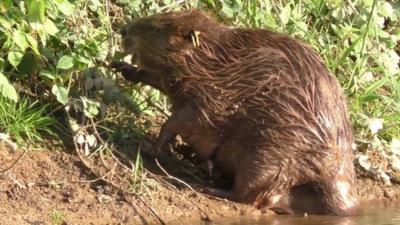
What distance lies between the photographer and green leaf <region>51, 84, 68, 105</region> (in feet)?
16.0

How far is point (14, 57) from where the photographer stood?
4.86 meters

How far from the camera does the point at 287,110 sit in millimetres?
4773

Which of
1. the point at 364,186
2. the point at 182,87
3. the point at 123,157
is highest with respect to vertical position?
the point at 182,87

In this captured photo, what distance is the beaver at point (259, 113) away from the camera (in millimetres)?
4762

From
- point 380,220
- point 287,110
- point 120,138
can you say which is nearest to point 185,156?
point 120,138

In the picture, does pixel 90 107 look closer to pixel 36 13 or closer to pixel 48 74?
pixel 48 74

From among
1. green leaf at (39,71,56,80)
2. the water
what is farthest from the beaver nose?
the water

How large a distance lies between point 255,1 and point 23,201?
2.07 m

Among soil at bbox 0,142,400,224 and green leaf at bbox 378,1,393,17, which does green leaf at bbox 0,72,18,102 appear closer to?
soil at bbox 0,142,400,224

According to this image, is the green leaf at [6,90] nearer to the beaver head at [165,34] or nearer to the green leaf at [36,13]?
the green leaf at [36,13]

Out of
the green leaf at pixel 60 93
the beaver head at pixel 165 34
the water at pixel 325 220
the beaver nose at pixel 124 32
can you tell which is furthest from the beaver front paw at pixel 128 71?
the water at pixel 325 220

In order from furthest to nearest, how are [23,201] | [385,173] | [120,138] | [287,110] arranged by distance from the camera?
[385,173] → [120,138] → [287,110] → [23,201]

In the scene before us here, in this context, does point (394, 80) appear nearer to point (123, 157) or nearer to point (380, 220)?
point (380, 220)

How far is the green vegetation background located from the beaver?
1.17ft
